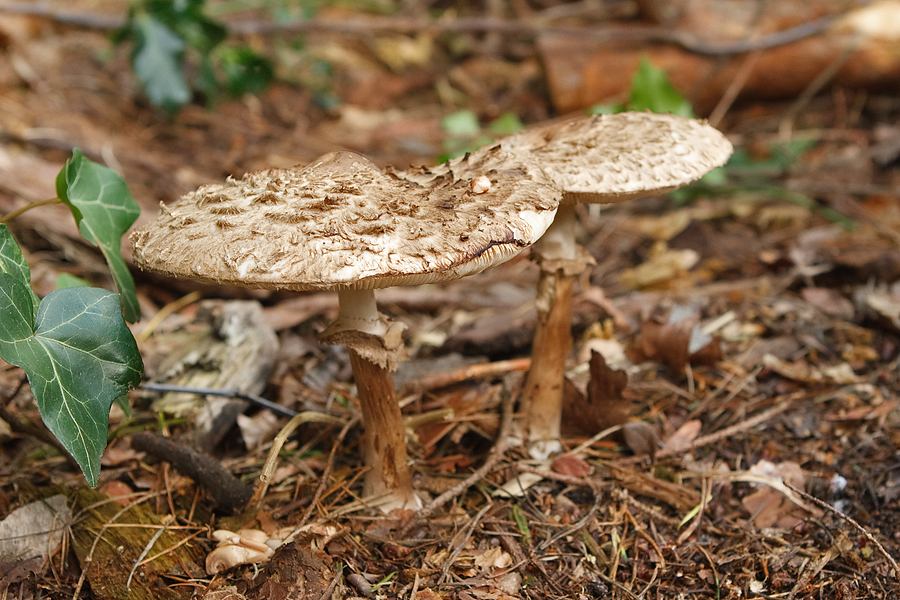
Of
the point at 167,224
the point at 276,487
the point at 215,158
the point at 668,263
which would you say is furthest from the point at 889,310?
the point at 215,158

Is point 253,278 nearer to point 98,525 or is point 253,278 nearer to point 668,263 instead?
point 98,525

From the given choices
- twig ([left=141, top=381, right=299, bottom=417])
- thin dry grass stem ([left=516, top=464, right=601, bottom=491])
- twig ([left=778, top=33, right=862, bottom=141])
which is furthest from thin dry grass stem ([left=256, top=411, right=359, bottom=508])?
twig ([left=778, top=33, right=862, bottom=141])

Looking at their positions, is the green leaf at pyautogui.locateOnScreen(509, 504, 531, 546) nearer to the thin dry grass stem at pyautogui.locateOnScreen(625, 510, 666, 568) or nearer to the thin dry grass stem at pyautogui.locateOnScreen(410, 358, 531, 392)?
the thin dry grass stem at pyautogui.locateOnScreen(625, 510, 666, 568)

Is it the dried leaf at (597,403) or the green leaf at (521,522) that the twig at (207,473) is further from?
the dried leaf at (597,403)

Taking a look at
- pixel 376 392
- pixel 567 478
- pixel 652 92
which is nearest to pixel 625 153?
pixel 376 392

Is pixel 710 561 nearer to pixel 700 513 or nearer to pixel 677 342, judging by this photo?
pixel 700 513

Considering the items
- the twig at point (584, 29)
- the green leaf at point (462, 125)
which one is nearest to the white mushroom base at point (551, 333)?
the green leaf at point (462, 125)
